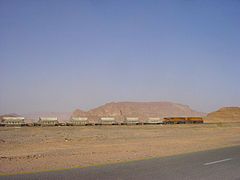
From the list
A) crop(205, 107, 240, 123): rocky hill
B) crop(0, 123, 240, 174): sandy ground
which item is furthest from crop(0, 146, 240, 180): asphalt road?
crop(205, 107, 240, 123): rocky hill

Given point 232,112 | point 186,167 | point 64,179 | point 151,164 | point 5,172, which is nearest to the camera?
point 64,179

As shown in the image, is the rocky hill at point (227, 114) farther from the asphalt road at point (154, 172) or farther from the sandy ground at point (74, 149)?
the asphalt road at point (154, 172)

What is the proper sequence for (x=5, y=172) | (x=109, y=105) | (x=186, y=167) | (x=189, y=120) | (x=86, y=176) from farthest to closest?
(x=109, y=105) < (x=189, y=120) < (x=186, y=167) < (x=5, y=172) < (x=86, y=176)

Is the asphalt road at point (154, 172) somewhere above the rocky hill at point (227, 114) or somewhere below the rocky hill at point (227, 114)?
below

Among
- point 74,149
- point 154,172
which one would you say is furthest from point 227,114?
point 154,172

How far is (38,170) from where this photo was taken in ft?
35.7

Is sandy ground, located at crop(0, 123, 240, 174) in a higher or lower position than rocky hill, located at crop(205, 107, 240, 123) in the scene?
lower

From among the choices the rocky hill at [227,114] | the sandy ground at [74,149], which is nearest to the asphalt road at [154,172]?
the sandy ground at [74,149]

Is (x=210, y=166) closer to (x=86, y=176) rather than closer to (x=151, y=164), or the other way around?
(x=151, y=164)

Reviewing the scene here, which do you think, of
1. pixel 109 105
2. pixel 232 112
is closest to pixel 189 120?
pixel 232 112

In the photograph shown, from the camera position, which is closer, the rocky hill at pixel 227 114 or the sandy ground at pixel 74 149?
the sandy ground at pixel 74 149

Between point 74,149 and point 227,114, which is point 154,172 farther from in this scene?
point 227,114

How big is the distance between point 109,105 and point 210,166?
606 feet

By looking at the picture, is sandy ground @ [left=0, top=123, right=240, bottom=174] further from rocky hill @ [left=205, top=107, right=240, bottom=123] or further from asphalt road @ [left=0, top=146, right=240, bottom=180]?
rocky hill @ [left=205, top=107, right=240, bottom=123]
